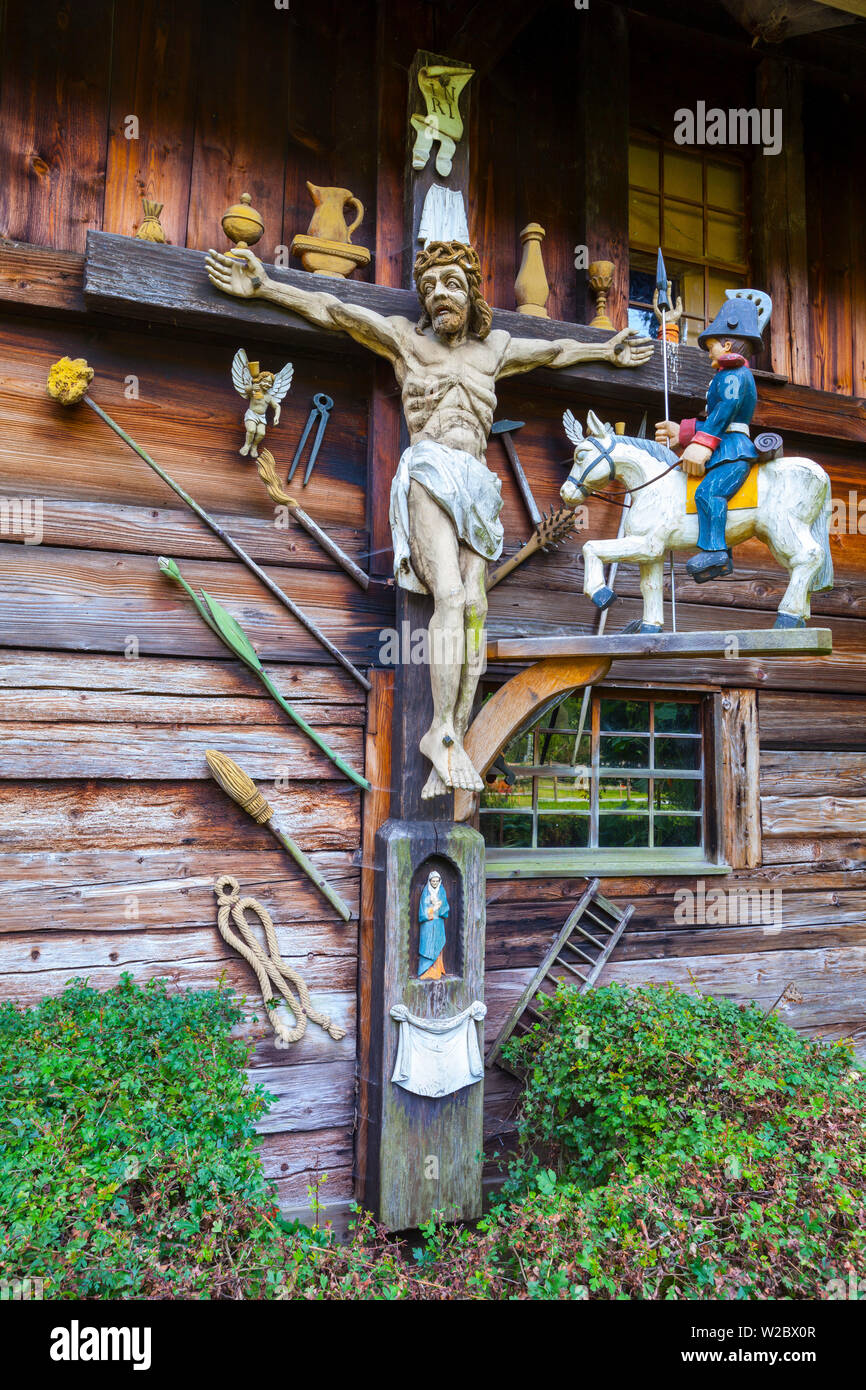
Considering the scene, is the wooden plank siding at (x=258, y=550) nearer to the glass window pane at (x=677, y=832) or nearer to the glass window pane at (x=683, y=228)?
the glass window pane at (x=677, y=832)

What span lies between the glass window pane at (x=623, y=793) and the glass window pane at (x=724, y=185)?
351 cm

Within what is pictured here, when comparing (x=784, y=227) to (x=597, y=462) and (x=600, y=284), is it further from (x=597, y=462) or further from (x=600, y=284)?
(x=597, y=462)

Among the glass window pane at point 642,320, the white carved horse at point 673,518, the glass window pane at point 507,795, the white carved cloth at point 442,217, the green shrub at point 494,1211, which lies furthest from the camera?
the glass window pane at point 642,320

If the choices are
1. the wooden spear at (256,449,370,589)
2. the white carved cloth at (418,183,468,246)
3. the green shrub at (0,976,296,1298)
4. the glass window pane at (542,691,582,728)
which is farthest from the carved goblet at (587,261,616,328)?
the green shrub at (0,976,296,1298)

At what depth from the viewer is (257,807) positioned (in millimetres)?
3539

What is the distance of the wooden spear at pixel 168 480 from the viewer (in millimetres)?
3365

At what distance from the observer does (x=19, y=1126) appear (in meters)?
2.46

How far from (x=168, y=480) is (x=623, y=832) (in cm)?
283

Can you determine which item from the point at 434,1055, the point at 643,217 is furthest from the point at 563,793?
the point at 643,217

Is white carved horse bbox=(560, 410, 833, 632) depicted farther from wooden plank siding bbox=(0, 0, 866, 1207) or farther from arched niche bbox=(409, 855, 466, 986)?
arched niche bbox=(409, 855, 466, 986)

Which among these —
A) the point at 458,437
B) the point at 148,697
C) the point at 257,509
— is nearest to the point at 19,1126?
the point at 148,697

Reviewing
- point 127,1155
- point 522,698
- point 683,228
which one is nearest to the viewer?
point 127,1155

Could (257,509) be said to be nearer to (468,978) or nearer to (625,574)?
(625,574)

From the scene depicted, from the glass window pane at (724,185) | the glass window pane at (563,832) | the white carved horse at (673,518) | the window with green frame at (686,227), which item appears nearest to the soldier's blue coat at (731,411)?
the white carved horse at (673,518)
